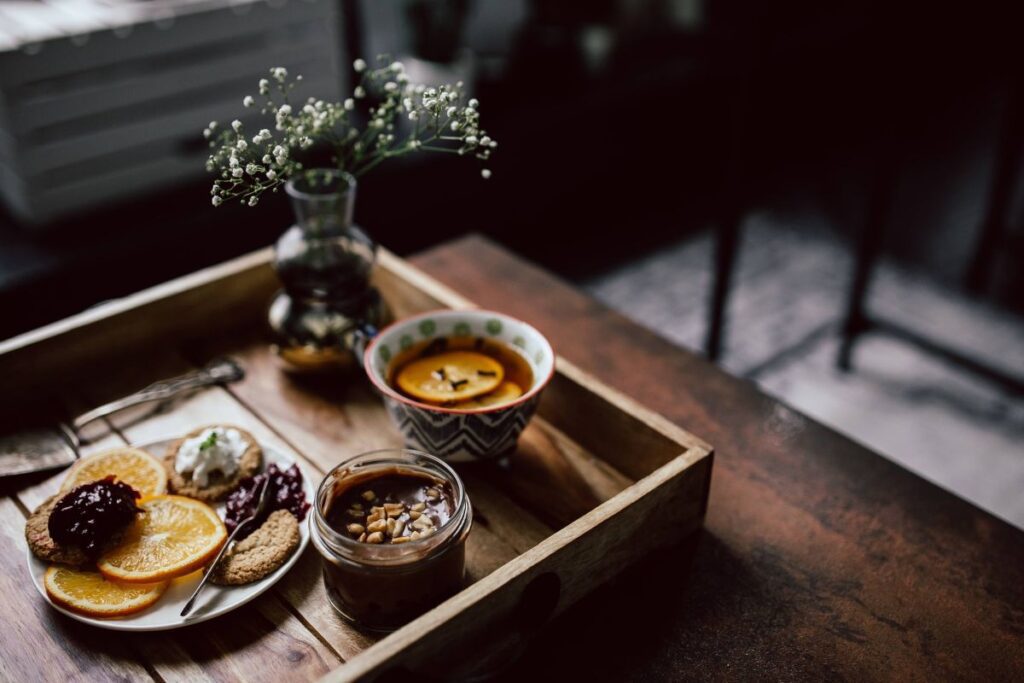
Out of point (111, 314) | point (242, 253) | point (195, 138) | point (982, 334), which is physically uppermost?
point (111, 314)

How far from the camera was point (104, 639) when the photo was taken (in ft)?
3.07

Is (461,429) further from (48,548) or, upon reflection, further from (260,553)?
(48,548)

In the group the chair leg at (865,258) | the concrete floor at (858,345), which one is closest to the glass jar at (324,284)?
the concrete floor at (858,345)

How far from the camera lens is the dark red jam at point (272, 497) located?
1.06 metres

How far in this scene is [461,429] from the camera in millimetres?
1087

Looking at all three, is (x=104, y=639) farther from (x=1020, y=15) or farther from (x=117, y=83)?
(x=1020, y=15)

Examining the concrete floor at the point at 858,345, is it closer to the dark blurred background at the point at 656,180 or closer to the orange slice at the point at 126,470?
the dark blurred background at the point at 656,180

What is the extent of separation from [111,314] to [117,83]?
1236 mm

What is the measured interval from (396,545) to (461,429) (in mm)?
232

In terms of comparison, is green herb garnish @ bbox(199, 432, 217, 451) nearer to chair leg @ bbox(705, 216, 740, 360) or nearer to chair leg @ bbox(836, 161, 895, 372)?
chair leg @ bbox(705, 216, 740, 360)

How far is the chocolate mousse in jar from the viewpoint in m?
0.90

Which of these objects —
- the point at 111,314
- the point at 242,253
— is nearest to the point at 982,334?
the point at 242,253

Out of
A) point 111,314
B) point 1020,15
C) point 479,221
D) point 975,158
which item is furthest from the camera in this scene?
point 1020,15

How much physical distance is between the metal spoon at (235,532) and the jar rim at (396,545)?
0.39 ft
